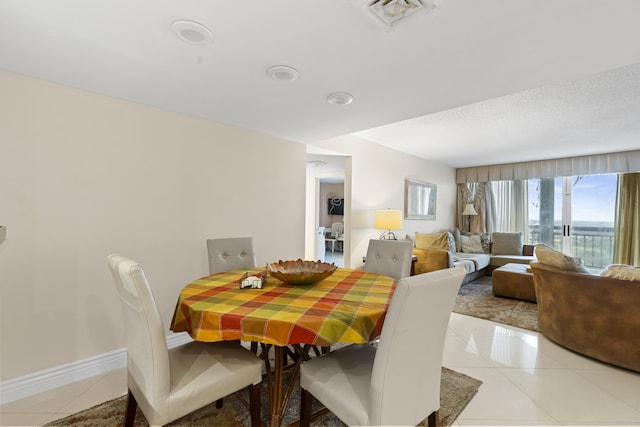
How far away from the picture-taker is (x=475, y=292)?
456 centimetres

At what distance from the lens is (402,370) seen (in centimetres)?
112

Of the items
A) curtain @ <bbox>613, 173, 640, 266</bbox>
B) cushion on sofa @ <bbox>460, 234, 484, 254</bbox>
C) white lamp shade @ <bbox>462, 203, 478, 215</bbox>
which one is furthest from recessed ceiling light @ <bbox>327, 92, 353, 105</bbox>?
curtain @ <bbox>613, 173, 640, 266</bbox>

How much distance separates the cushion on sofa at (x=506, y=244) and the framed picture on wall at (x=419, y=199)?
131 centimetres

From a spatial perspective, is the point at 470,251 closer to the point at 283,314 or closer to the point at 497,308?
the point at 497,308

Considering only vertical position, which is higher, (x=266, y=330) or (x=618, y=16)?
(x=618, y=16)

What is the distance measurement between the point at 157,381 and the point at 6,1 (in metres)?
1.74

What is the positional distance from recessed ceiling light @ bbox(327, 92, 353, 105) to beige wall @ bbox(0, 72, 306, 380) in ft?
3.94

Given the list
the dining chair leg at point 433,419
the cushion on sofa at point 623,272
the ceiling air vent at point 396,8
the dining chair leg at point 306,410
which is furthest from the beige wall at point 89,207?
the cushion on sofa at point 623,272

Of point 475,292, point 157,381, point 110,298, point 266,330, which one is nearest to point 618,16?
point 266,330

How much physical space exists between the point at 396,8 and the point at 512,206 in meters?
6.69

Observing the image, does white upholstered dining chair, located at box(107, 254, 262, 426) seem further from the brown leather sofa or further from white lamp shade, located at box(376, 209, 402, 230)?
white lamp shade, located at box(376, 209, 402, 230)

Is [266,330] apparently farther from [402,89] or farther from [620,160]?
[620,160]

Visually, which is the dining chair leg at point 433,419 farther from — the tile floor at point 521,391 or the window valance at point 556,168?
the window valance at point 556,168

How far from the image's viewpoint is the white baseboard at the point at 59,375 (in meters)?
1.88
